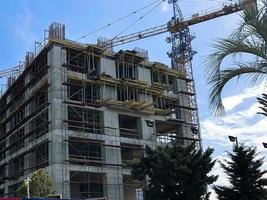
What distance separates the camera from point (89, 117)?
65438mm

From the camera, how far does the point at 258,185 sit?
29.2 metres

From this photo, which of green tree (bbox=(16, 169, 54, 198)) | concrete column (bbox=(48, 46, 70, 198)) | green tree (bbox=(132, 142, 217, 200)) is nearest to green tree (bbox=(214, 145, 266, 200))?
green tree (bbox=(132, 142, 217, 200))

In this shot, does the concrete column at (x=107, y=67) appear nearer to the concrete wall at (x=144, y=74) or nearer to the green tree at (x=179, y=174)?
the concrete wall at (x=144, y=74)

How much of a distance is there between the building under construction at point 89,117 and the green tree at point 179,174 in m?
26.0

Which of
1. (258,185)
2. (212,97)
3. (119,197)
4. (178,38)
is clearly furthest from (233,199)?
(178,38)

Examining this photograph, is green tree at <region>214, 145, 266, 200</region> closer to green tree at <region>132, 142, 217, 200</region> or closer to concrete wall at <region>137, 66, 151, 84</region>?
green tree at <region>132, 142, 217, 200</region>

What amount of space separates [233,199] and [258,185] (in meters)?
1.81

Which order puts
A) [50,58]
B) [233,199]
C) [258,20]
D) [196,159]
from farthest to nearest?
[50,58] < [196,159] < [233,199] < [258,20]

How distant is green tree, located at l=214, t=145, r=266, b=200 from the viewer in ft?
94.5

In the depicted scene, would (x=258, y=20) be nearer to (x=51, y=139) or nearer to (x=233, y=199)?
(x=233, y=199)

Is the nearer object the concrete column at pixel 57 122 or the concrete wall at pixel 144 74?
the concrete column at pixel 57 122

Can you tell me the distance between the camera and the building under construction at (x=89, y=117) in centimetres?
6175

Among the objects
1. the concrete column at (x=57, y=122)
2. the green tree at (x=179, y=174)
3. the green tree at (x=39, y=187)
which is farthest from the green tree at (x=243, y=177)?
the concrete column at (x=57, y=122)

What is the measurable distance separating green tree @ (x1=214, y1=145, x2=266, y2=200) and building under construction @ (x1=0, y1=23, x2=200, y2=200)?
31.5 meters
